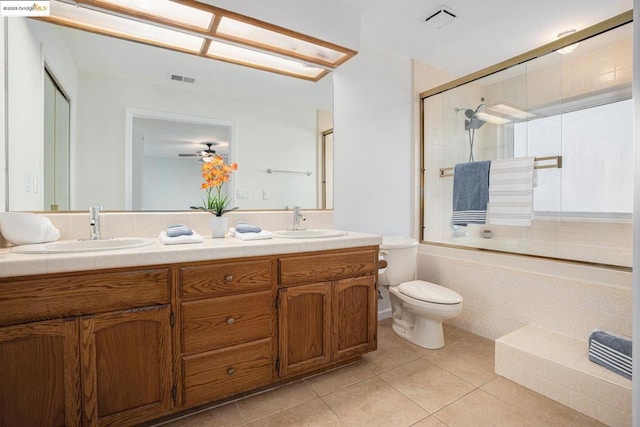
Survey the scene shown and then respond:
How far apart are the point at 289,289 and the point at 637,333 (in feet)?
4.29

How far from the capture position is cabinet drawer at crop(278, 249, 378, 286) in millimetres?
1613

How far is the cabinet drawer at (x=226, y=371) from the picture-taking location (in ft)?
4.55

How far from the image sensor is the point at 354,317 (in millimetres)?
1862

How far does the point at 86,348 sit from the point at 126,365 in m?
0.17

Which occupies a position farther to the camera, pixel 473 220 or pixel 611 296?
pixel 473 220

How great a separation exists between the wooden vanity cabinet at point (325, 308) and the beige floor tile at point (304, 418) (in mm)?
174

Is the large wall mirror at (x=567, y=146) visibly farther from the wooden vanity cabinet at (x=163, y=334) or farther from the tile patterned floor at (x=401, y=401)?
the wooden vanity cabinet at (x=163, y=334)

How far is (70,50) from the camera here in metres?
1.62

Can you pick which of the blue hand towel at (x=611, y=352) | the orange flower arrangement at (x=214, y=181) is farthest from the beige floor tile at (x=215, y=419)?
the blue hand towel at (x=611, y=352)

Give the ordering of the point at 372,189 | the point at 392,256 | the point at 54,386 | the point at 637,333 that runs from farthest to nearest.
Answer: the point at 372,189 → the point at 392,256 → the point at 54,386 → the point at 637,333

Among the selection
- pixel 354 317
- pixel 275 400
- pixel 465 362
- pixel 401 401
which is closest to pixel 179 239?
pixel 275 400

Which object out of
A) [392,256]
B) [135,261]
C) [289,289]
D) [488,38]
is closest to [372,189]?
[392,256]

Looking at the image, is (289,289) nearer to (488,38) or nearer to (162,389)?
(162,389)

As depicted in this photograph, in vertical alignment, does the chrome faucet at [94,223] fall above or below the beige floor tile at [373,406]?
above
